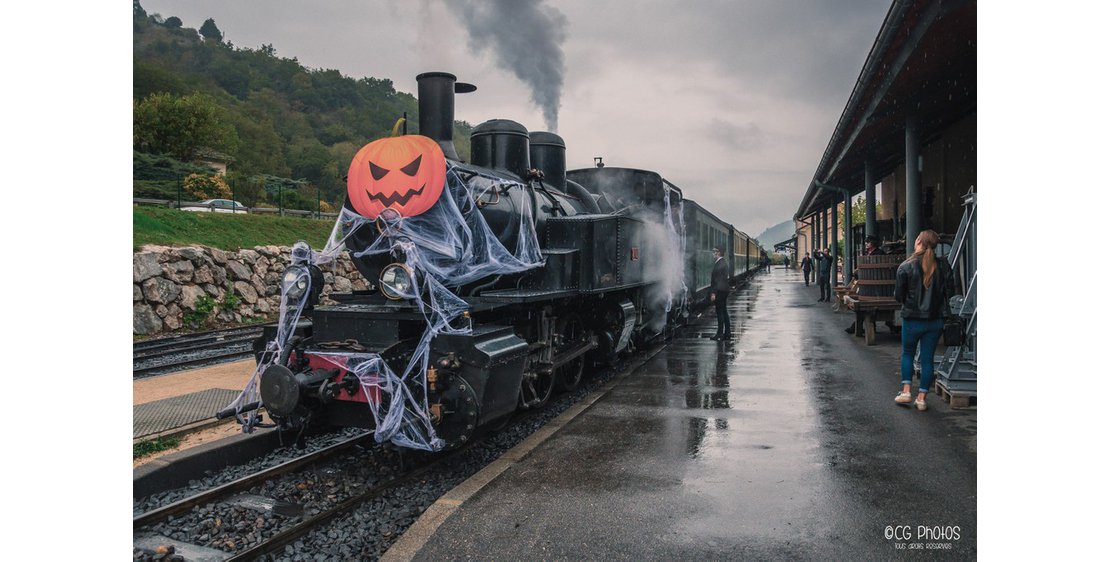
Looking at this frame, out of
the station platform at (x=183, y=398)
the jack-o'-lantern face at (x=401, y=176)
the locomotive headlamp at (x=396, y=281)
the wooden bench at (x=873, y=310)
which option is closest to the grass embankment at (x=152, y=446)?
the station platform at (x=183, y=398)

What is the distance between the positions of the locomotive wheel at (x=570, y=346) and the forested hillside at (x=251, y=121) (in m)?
10.8

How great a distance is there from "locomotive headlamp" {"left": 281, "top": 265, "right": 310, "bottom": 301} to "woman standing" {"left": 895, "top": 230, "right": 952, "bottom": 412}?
473 cm

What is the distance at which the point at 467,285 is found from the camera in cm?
525

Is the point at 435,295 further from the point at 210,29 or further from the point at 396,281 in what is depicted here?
the point at 210,29

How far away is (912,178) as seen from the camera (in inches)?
388

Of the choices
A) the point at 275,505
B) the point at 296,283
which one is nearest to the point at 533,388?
the point at 296,283

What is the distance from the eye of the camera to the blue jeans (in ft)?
17.9

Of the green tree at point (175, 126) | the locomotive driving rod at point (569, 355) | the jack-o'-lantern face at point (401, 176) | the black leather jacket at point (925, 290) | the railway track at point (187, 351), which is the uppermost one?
the green tree at point (175, 126)

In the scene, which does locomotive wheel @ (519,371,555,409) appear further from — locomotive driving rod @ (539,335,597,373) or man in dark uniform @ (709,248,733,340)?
man in dark uniform @ (709,248,733,340)

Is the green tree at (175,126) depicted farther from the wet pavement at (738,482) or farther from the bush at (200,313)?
the wet pavement at (738,482)

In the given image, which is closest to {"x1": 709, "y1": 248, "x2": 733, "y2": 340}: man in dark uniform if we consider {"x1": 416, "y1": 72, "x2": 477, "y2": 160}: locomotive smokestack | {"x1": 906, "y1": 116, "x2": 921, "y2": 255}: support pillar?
{"x1": 906, "y1": 116, "x2": 921, "y2": 255}: support pillar

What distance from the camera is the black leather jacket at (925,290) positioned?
5.35 m

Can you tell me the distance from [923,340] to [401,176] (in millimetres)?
4531

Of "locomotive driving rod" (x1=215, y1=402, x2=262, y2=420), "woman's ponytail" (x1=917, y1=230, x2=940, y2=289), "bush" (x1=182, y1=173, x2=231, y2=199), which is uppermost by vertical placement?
"bush" (x1=182, y1=173, x2=231, y2=199)
